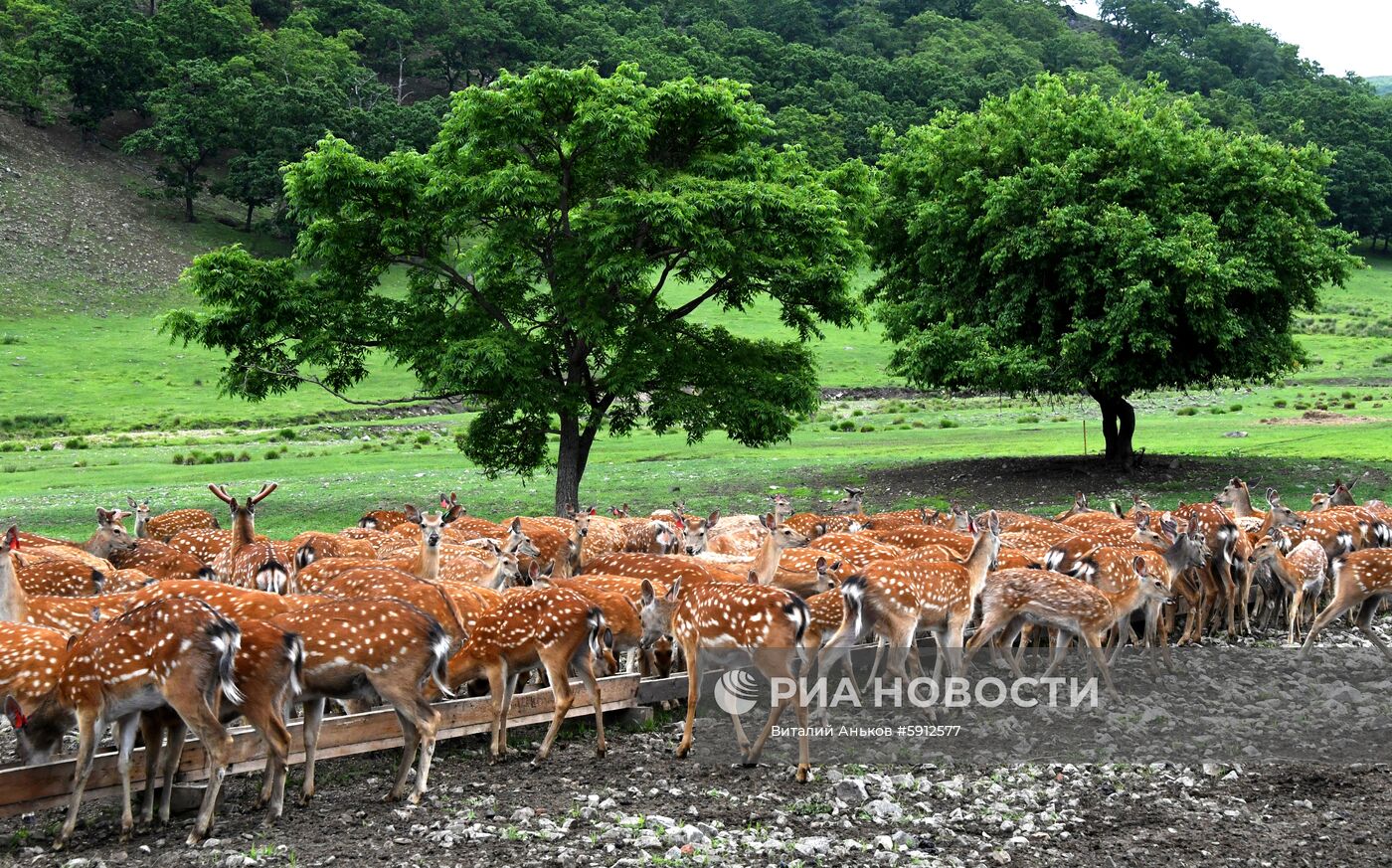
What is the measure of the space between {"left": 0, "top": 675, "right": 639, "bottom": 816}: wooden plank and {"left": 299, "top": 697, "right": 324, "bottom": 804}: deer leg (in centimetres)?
23

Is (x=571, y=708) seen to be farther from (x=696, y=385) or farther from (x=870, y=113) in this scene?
(x=870, y=113)

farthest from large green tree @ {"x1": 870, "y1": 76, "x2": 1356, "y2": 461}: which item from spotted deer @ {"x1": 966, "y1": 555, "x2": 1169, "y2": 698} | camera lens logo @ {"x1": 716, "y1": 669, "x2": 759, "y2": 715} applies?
camera lens logo @ {"x1": 716, "y1": 669, "x2": 759, "y2": 715}

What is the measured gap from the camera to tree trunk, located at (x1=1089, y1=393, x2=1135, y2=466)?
2864cm

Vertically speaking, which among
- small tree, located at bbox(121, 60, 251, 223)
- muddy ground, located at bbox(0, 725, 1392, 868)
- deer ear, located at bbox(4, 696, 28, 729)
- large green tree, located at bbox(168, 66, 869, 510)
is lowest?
muddy ground, located at bbox(0, 725, 1392, 868)

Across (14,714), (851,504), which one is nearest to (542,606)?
(14,714)

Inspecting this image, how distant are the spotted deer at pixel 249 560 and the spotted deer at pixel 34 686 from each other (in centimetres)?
312

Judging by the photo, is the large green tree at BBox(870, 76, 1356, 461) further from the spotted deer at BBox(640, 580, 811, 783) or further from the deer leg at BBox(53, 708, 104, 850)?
the deer leg at BBox(53, 708, 104, 850)

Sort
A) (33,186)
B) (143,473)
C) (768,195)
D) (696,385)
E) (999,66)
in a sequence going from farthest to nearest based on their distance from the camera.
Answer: (999,66) < (33,186) < (143,473) < (696,385) < (768,195)

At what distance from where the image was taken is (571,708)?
33.3ft

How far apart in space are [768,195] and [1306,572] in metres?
11.7

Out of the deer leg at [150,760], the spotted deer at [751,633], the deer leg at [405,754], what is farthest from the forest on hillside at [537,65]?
the deer leg at [150,760]

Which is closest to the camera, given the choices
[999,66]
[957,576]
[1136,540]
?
[957,576]

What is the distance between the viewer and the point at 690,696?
9773mm

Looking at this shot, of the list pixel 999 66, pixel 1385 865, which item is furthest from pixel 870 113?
pixel 1385 865
